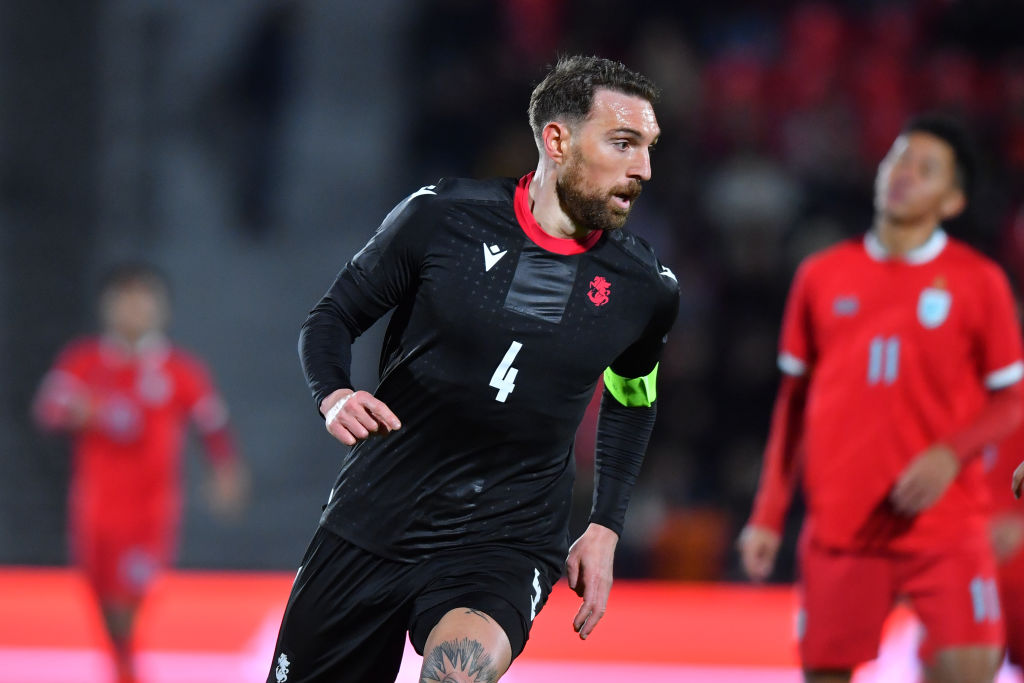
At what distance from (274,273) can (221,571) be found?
93.2 inches

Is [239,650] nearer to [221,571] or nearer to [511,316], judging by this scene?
[221,571]

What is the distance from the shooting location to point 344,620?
10.2 feet

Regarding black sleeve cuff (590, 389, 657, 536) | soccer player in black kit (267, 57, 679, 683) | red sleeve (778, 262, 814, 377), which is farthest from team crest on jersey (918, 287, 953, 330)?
soccer player in black kit (267, 57, 679, 683)

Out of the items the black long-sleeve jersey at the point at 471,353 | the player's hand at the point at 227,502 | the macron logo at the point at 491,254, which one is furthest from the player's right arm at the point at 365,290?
the player's hand at the point at 227,502

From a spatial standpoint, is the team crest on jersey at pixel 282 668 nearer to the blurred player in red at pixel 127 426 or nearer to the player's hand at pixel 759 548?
the player's hand at pixel 759 548

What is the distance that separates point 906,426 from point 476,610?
186 centimetres

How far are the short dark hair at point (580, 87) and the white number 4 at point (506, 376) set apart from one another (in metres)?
0.52

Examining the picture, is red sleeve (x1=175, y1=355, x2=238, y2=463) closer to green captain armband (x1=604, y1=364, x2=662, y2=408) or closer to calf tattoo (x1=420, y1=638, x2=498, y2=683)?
green captain armband (x1=604, y1=364, x2=662, y2=408)

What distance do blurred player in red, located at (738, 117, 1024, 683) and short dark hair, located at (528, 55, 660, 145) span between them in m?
1.44

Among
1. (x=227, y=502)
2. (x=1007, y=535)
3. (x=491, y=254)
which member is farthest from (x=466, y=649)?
(x=227, y=502)

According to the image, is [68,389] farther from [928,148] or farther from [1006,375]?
[1006,375]

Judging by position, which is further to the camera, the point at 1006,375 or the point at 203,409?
the point at 203,409

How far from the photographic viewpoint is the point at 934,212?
4293 mm

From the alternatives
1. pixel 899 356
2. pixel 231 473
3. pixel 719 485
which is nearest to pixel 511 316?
pixel 899 356
